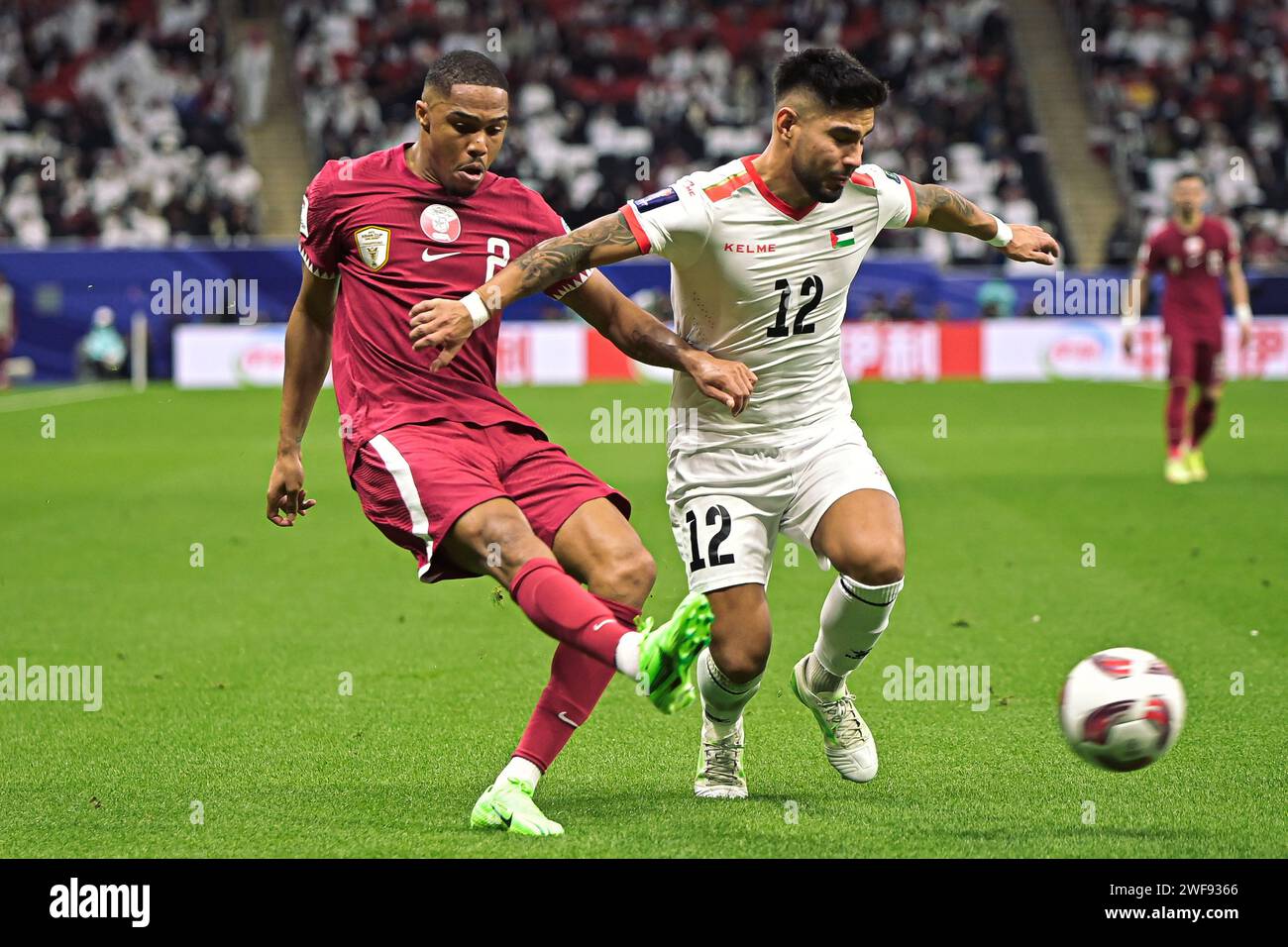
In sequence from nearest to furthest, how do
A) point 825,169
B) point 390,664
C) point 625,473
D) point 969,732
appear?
point 825,169 → point 969,732 → point 390,664 → point 625,473

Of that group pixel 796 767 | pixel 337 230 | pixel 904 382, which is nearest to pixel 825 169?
pixel 337 230

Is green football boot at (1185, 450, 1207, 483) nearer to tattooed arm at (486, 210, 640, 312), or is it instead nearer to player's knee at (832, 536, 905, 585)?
player's knee at (832, 536, 905, 585)

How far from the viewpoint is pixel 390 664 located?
780 centimetres

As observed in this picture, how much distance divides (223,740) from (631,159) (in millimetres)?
25841

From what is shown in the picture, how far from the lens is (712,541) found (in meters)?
5.52

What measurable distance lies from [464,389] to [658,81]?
96.3ft

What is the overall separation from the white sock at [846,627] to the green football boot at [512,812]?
1165 mm

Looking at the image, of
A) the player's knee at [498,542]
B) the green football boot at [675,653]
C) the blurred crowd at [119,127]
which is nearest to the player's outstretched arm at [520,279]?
the player's knee at [498,542]

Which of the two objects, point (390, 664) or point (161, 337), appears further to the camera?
point (161, 337)

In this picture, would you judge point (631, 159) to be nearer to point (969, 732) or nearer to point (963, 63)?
point (963, 63)

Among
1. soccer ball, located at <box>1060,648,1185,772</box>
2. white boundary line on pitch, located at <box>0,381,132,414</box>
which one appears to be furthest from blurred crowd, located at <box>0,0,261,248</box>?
soccer ball, located at <box>1060,648,1185,772</box>

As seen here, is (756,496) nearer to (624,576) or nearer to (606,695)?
(624,576)

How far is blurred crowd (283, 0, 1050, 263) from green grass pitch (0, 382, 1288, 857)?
1643cm

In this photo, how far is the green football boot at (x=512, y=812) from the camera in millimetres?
4863
